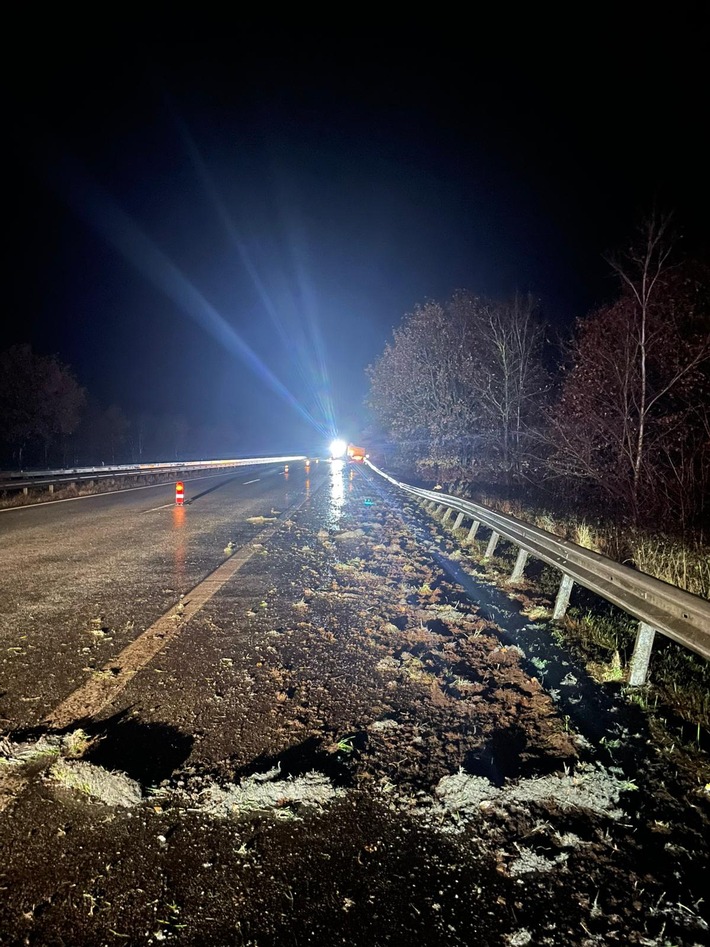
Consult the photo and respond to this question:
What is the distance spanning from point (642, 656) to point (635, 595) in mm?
500

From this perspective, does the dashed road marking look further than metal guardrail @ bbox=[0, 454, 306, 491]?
A: No

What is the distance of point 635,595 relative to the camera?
14.5 ft

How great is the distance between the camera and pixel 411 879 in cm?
228

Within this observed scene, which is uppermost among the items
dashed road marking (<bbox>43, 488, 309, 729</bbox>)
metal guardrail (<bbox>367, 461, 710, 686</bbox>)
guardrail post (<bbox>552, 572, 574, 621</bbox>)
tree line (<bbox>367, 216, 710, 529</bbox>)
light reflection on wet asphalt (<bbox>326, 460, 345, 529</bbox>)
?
tree line (<bbox>367, 216, 710, 529</bbox>)

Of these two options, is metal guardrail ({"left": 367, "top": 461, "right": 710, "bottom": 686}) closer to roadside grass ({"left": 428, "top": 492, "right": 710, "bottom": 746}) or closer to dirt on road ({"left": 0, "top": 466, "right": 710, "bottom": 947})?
roadside grass ({"left": 428, "top": 492, "right": 710, "bottom": 746})

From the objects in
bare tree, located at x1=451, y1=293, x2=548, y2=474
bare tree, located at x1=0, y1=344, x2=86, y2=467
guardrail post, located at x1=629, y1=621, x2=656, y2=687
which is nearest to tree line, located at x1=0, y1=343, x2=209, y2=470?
bare tree, located at x1=0, y1=344, x2=86, y2=467

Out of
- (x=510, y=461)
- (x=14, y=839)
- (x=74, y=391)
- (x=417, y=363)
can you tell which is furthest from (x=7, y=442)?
(x=14, y=839)

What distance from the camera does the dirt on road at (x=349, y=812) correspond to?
82.5 inches

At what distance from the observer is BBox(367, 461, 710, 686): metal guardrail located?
358cm

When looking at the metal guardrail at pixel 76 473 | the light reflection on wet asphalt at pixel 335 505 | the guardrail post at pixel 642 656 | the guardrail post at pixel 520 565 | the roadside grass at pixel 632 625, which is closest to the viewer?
the roadside grass at pixel 632 625

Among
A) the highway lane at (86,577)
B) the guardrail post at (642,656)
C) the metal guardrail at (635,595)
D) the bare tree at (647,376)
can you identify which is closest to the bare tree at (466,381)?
the bare tree at (647,376)

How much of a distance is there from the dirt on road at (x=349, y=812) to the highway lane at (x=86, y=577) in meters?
0.65

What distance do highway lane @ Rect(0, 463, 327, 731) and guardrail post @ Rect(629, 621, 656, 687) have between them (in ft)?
14.6

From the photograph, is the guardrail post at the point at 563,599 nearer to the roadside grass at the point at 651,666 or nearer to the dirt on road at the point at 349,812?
the roadside grass at the point at 651,666
